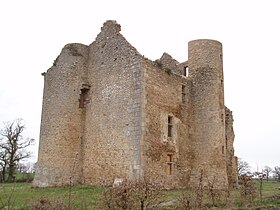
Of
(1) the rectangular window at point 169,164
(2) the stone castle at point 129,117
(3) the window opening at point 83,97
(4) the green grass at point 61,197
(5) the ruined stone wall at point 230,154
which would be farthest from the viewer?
(5) the ruined stone wall at point 230,154

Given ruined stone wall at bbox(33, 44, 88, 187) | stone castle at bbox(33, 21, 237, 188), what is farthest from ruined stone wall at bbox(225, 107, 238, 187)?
ruined stone wall at bbox(33, 44, 88, 187)

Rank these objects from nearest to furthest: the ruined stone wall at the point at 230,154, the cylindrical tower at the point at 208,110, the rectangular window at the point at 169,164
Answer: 1. the rectangular window at the point at 169,164
2. the cylindrical tower at the point at 208,110
3. the ruined stone wall at the point at 230,154

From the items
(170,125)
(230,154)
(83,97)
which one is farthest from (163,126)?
(230,154)

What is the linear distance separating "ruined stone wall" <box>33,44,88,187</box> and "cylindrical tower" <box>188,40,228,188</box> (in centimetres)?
725

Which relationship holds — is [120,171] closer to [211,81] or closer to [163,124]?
[163,124]

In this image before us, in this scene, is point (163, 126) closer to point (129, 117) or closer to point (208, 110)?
point (129, 117)

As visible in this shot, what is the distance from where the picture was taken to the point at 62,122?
22422 millimetres

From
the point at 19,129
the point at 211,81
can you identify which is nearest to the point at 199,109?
the point at 211,81

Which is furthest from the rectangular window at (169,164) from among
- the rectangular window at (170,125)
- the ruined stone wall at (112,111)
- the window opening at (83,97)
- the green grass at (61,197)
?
the window opening at (83,97)

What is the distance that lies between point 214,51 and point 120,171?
10275 millimetres

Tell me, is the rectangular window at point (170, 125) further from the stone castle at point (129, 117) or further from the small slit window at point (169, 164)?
the small slit window at point (169, 164)

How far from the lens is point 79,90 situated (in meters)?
22.6

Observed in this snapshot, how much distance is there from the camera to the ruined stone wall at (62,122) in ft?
71.5

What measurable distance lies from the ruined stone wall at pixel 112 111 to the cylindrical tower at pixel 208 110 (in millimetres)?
5224
